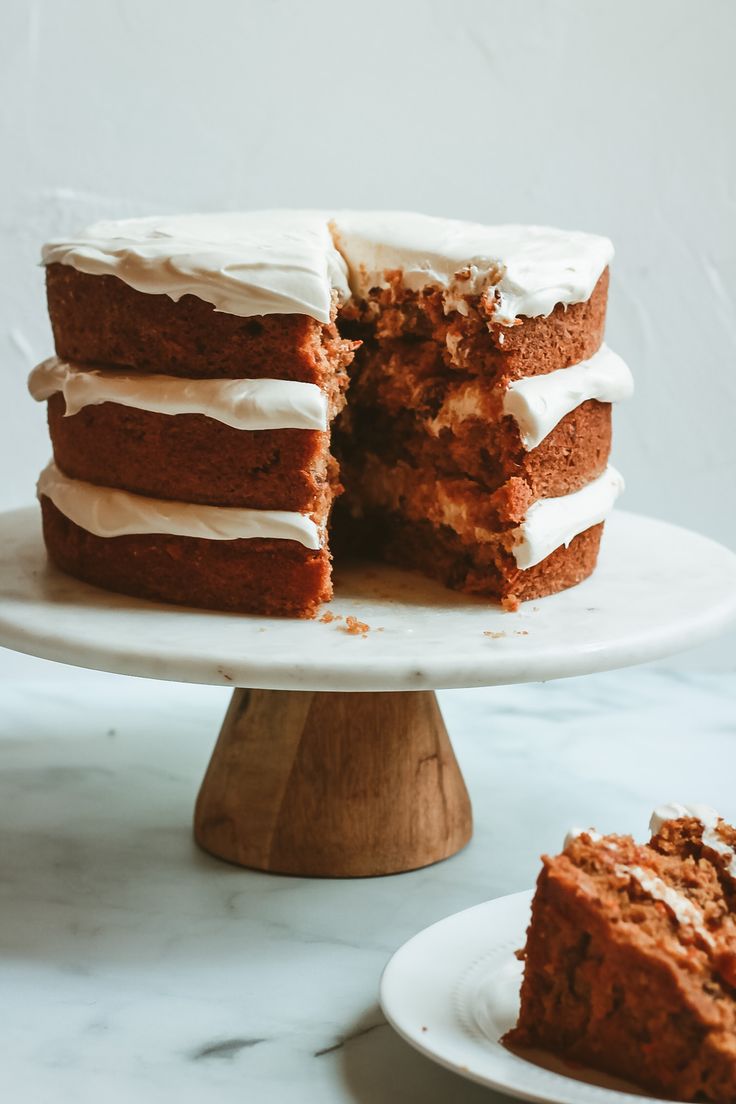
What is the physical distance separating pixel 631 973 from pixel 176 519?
98 cm

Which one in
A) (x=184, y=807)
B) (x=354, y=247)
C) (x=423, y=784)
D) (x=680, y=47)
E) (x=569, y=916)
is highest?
(x=680, y=47)

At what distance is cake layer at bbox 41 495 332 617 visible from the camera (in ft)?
7.84

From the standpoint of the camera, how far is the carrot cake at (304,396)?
235 cm

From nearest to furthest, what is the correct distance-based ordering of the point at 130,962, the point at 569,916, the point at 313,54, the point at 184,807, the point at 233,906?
the point at 569,916 → the point at 130,962 → the point at 233,906 → the point at 184,807 → the point at 313,54

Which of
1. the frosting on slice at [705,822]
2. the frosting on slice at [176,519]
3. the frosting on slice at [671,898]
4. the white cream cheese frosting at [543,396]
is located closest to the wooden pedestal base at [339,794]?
the frosting on slice at [176,519]

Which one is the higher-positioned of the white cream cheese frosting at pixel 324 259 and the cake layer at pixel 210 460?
the white cream cheese frosting at pixel 324 259

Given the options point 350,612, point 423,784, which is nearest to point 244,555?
point 350,612

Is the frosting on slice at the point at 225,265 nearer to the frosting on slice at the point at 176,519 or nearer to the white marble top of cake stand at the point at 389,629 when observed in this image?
the frosting on slice at the point at 176,519

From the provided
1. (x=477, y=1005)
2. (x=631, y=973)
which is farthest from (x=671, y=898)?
(x=477, y=1005)

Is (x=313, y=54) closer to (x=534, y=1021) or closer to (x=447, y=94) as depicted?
(x=447, y=94)

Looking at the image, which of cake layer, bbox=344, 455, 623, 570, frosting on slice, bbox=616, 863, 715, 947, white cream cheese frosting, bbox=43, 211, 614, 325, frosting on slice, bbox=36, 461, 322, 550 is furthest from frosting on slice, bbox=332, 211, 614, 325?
frosting on slice, bbox=616, 863, 715, 947

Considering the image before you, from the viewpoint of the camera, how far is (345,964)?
227 cm

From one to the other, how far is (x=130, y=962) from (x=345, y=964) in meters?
0.30

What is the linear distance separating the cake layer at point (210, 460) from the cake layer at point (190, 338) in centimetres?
8
